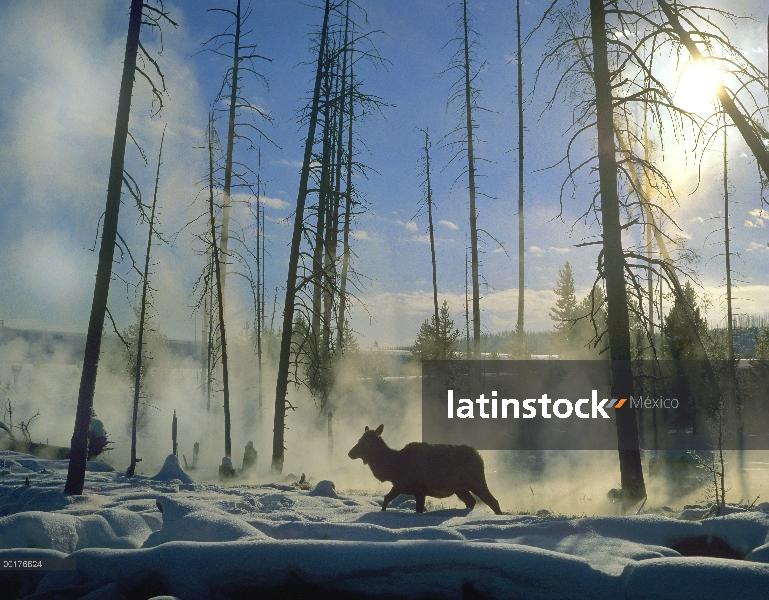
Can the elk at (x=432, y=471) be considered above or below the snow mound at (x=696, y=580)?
below

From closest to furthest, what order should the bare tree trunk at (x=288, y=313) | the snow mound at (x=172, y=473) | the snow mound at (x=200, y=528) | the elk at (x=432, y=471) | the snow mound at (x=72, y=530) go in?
the snow mound at (x=200, y=528), the snow mound at (x=72, y=530), the elk at (x=432, y=471), the snow mound at (x=172, y=473), the bare tree trunk at (x=288, y=313)

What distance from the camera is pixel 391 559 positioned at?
296cm

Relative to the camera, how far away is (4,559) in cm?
341

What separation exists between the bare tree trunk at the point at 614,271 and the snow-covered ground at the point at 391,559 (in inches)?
212

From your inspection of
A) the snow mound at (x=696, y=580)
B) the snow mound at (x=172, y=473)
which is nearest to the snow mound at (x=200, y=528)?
A: the snow mound at (x=696, y=580)

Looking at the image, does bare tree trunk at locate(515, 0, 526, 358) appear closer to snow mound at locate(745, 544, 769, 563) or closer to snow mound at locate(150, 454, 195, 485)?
snow mound at locate(150, 454, 195, 485)

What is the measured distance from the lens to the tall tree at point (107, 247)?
8.08 metres

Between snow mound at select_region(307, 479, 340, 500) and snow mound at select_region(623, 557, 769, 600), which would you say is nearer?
snow mound at select_region(623, 557, 769, 600)

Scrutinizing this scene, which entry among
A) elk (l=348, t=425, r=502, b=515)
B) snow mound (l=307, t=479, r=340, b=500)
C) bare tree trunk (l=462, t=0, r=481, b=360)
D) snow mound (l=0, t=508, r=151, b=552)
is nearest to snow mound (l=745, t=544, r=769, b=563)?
elk (l=348, t=425, r=502, b=515)

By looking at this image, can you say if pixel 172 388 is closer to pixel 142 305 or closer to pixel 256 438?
pixel 256 438

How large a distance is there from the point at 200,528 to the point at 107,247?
6113 millimetres

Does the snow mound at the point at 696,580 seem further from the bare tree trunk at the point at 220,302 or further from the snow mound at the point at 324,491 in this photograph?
the bare tree trunk at the point at 220,302

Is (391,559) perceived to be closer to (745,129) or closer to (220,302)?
(745,129)

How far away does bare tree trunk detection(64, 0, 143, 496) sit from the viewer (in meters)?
8.08
